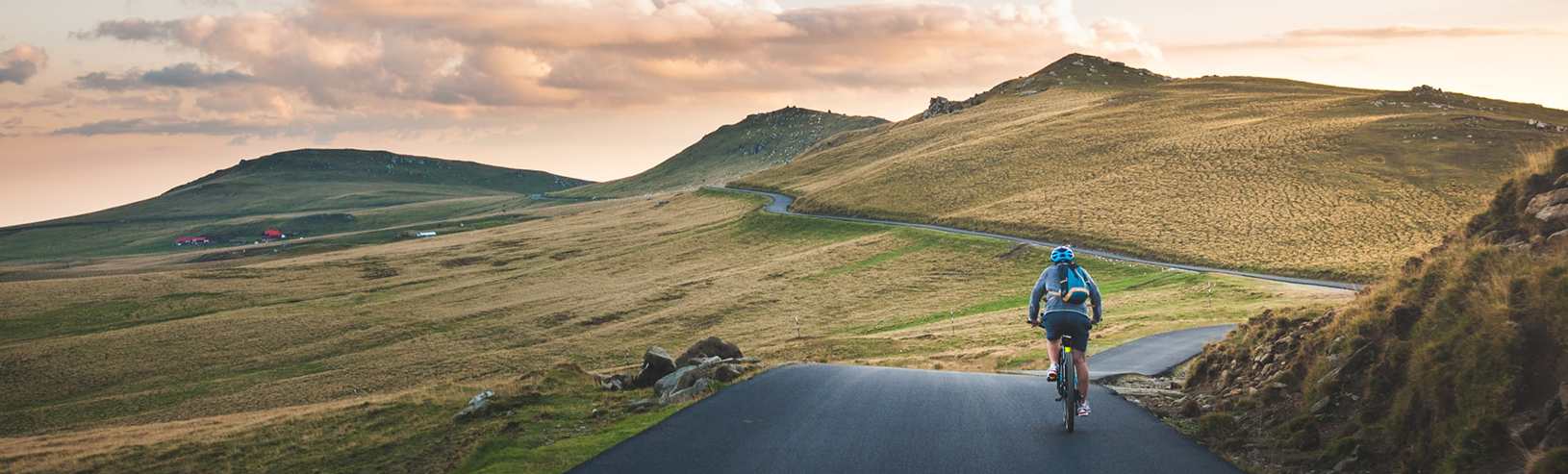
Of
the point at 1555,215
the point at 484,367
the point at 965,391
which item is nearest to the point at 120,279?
the point at 484,367

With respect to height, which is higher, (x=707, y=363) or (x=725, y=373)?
(x=725, y=373)

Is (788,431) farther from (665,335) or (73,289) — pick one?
(73,289)

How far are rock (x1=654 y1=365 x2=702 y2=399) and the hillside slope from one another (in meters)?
10.3

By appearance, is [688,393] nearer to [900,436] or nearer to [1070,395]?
[900,436]

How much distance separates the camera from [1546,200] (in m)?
12.2

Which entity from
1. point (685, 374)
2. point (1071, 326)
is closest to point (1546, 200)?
point (1071, 326)

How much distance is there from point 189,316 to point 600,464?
95081 mm

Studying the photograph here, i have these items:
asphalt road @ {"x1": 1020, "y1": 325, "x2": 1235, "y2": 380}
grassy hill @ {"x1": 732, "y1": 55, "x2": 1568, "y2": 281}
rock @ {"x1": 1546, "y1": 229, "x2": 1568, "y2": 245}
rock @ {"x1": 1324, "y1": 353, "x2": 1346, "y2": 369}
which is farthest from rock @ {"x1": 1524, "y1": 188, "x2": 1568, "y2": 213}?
grassy hill @ {"x1": 732, "y1": 55, "x2": 1568, "y2": 281}

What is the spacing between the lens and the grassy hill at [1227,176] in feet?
222

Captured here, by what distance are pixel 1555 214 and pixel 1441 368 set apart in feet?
11.7

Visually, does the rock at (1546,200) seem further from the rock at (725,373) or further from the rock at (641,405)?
the rock at (641,405)

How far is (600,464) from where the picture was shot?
1167cm

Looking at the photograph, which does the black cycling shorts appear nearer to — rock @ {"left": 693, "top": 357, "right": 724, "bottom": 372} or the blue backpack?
the blue backpack

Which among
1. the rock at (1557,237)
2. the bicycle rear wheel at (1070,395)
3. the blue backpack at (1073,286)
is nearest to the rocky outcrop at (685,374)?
the bicycle rear wheel at (1070,395)
